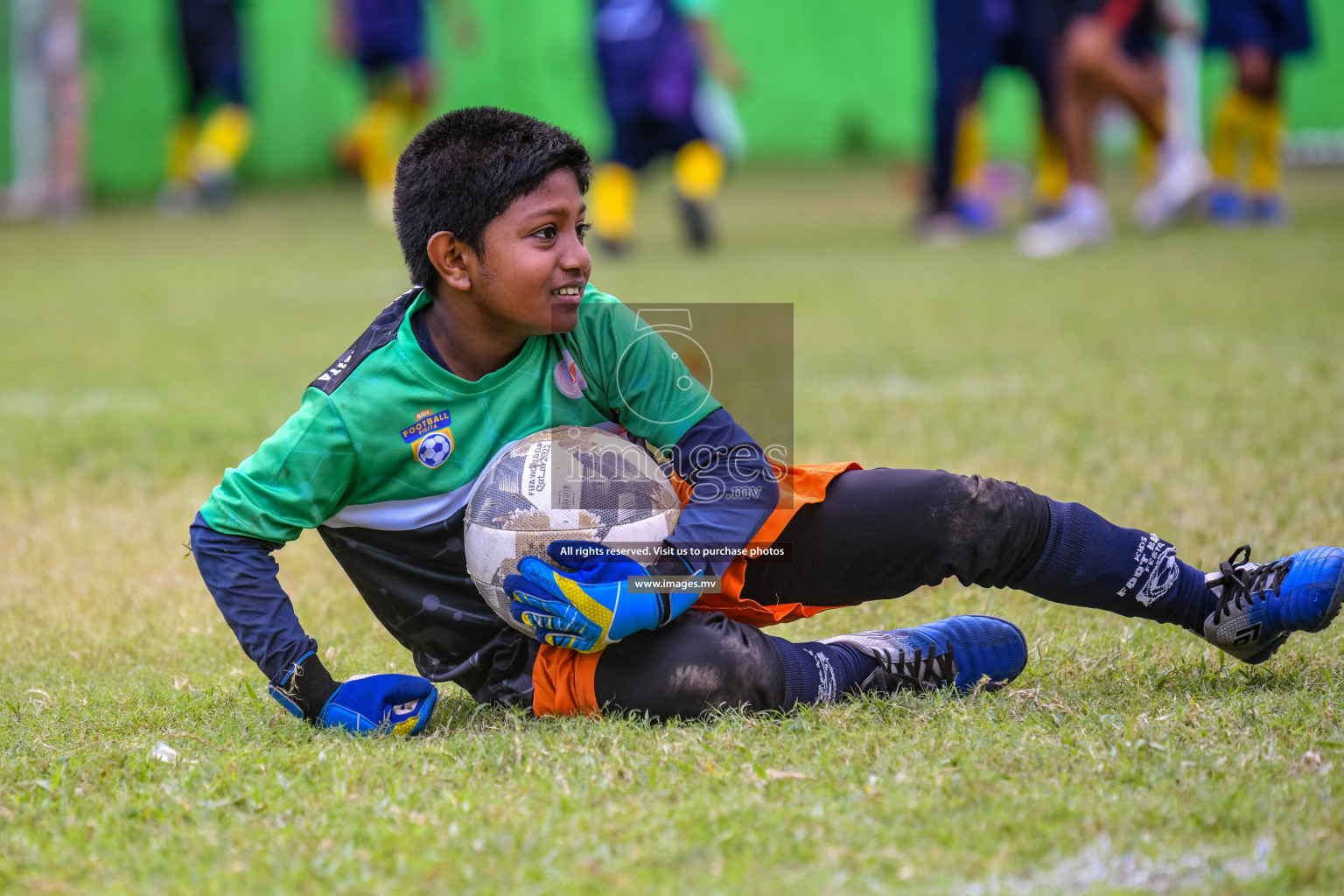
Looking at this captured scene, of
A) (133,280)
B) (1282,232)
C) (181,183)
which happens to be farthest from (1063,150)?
(181,183)

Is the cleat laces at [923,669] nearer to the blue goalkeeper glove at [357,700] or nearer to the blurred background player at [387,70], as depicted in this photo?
the blue goalkeeper glove at [357,700]

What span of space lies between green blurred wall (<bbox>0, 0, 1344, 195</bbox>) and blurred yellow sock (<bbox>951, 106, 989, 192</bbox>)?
4086mm

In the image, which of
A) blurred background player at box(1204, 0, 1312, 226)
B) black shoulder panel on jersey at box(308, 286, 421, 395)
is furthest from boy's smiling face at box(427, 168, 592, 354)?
blurred background player at box(1204, 0, 1312, 226)

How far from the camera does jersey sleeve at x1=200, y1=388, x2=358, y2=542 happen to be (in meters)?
2.33

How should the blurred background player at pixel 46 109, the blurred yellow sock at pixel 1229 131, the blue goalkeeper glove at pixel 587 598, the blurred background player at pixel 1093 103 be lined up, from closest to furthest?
the blue goalkeeper glove at pixel 587 598 → the blurred background player at pixel 1093 103 → the blurred yellow sock at pixel 1229 131 → the blurred background player at pixel 46 109

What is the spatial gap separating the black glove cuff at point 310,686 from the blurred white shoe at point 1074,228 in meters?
6.66

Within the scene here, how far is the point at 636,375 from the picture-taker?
2.49 m

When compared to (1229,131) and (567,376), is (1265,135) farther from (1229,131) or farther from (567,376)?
(567,376)

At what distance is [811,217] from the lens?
11.3 m

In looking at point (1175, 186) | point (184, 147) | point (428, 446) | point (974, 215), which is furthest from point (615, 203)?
point (428, 446)

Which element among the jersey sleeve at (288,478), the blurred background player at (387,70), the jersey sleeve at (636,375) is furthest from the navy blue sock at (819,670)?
the blurred background player at (387,70)

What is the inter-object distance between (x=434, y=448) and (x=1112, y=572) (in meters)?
1.11

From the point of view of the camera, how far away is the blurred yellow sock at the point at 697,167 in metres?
8.84

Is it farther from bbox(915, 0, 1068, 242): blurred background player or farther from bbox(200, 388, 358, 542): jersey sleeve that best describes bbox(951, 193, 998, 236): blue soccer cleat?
bbox(200, 388, 358, 542): jersey sleeve
